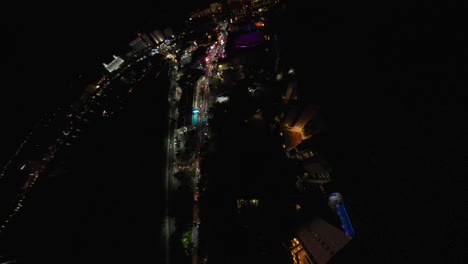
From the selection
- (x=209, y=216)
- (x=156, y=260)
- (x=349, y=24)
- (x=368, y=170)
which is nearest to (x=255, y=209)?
(x=209, y=216)

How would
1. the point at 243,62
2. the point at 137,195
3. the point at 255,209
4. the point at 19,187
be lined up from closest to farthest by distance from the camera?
the point at 255,209 < the point at 19,187 < the point at 137,195 < the point at 243,62

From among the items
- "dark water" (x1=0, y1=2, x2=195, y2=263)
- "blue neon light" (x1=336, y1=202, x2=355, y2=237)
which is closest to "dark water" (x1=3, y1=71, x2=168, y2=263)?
"dark water" (x1=0, y1=2, x2=195, y2=263)

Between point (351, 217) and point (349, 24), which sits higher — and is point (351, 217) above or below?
below

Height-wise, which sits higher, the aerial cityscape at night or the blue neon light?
the aerial cityscape at night

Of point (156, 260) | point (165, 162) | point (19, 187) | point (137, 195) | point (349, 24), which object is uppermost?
point (349, 24)

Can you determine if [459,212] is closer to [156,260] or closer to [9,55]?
[156,260]

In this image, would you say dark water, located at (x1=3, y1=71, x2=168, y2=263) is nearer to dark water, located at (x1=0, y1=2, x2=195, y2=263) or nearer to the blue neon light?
dark water, located at (x1=0, y1=2, x2=195, y2=263)

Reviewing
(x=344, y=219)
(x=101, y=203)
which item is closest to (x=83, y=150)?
(x=101, y=203)

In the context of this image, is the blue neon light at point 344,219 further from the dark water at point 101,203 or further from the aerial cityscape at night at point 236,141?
the dark water at point 101,203
